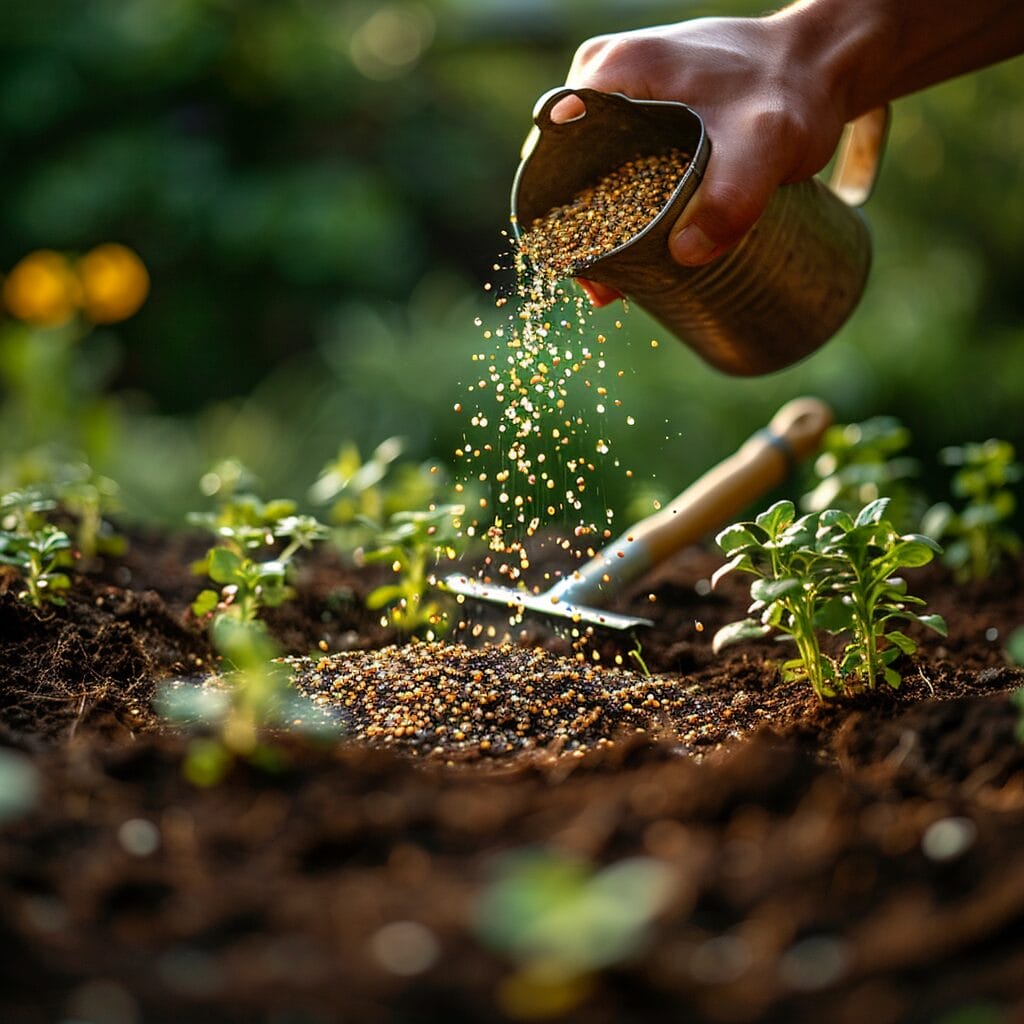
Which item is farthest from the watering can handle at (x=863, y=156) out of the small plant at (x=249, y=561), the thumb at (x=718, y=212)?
the small plant at (x=249, y=561)

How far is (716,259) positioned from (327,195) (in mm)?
4303

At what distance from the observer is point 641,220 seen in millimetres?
1985

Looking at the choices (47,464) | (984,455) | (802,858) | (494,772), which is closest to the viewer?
(802,858)

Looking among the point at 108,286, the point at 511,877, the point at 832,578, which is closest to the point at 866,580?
the point at 832,578

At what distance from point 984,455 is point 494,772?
1.42 metres

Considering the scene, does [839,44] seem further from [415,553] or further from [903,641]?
[415,553]

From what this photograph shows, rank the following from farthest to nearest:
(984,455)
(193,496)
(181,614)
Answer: (193,496) < (984,455) < (181,614)

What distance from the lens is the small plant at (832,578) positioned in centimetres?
168

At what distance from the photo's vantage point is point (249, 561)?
199 centimetres

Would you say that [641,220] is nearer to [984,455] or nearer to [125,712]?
[984,455]

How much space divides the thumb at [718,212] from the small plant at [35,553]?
1105 millimetres

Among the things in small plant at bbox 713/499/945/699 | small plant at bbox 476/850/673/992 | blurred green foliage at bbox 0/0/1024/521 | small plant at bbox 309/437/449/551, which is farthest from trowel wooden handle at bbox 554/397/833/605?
blurred green foliage at bbox 0/0/1024/521

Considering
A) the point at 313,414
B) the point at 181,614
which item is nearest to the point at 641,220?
the point at 181,614

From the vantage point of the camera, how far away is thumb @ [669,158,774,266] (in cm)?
183
